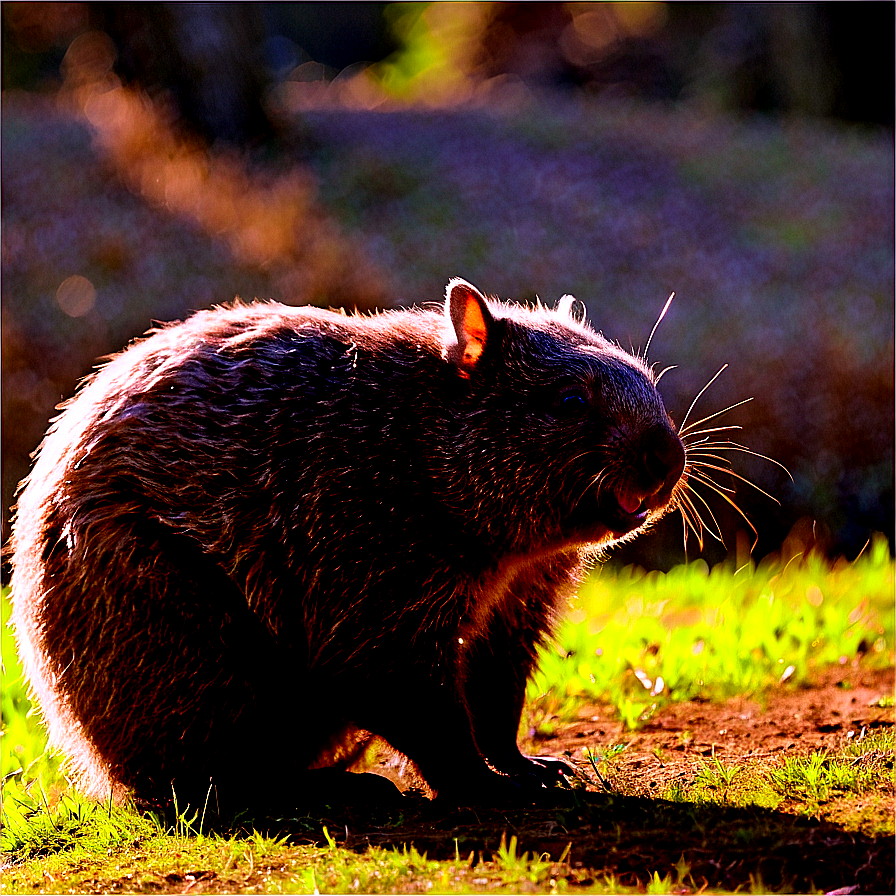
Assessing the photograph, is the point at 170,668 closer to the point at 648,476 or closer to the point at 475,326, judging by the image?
the point at 475,326

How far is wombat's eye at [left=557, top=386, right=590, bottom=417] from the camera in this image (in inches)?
163

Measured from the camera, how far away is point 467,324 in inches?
170

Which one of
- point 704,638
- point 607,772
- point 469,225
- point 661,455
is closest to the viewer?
point 661,455

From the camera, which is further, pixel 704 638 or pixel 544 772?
pixel 704 638

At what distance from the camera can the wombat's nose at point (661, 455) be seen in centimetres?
408

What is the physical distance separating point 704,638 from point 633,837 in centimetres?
255

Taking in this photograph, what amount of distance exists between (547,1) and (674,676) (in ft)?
62.8

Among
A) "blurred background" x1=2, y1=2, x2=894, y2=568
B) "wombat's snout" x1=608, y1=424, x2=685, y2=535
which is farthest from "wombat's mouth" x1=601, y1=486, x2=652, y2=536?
"blurred background" x1=2, y1=2, x2=894, y2=568

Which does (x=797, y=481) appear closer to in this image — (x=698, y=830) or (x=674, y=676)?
(x=674, y=676)

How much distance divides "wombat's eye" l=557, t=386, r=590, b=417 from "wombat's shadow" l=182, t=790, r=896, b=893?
4.12 feet

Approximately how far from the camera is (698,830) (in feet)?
11.8

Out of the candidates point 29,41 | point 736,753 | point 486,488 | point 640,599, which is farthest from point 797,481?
point 29,41

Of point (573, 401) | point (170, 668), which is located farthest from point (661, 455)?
point (170, 668)

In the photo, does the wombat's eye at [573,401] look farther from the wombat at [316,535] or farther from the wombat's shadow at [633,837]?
the wombat's shadow at [633,837]
